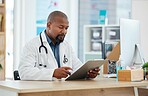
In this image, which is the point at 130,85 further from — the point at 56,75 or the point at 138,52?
the point at 138,52

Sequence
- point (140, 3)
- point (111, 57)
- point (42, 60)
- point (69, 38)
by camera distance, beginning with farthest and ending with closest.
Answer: point (69, 38), point (140, 3), point (111, 57), point (42, 60)

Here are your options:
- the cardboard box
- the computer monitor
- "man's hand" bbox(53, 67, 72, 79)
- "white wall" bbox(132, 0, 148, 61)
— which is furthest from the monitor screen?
"white wall" bbox(132, 0, 148, 61)

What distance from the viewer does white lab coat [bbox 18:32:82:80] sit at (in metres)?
2.61

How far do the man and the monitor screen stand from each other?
375 mm

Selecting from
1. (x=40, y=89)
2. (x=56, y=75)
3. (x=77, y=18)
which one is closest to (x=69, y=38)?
(x=77, y=18)

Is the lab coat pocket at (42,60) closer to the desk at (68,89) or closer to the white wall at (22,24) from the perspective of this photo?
the desk at (68,89)

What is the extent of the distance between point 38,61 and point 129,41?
2.80 ft

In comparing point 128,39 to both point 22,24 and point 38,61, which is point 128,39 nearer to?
point 38,61

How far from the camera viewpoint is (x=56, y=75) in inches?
100

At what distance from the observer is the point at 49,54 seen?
2.96 meters

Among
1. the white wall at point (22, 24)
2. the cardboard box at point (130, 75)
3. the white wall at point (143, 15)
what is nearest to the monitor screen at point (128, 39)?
the cardboard box at point (130, 75)

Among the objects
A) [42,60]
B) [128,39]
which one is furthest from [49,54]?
[128,39]

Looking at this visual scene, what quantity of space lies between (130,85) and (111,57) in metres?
1.25

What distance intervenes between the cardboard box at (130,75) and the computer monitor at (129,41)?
0.35m
